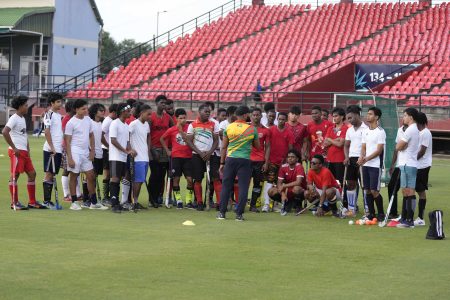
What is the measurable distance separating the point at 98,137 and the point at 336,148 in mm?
4412

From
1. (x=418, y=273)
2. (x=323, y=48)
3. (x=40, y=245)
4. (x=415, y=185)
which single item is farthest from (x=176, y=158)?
(x=323, y=48)

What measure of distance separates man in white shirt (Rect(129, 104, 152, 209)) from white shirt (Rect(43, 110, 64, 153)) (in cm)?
128

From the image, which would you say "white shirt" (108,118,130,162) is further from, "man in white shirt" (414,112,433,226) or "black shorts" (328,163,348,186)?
"man in white shirt" (414,112,433,226)

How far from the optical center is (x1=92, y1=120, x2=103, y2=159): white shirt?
17109 mm

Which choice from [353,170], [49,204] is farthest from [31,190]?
[353,170]

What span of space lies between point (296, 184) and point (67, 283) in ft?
26.3

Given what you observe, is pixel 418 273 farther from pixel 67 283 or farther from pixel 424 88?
pixel 424 88

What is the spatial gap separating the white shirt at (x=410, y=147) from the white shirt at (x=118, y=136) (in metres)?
4.82

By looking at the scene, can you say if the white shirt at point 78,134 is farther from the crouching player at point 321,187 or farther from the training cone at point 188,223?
the crouching player at point 321,187

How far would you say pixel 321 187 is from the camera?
1650cm

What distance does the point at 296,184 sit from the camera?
16.8m

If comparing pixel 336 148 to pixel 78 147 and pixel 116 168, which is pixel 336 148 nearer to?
pixel 116 168

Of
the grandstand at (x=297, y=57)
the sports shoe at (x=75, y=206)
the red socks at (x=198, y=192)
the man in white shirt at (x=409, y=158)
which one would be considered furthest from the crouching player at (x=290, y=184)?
the grandstand at (x=297, y=57)

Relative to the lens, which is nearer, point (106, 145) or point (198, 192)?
point (198, 192)
